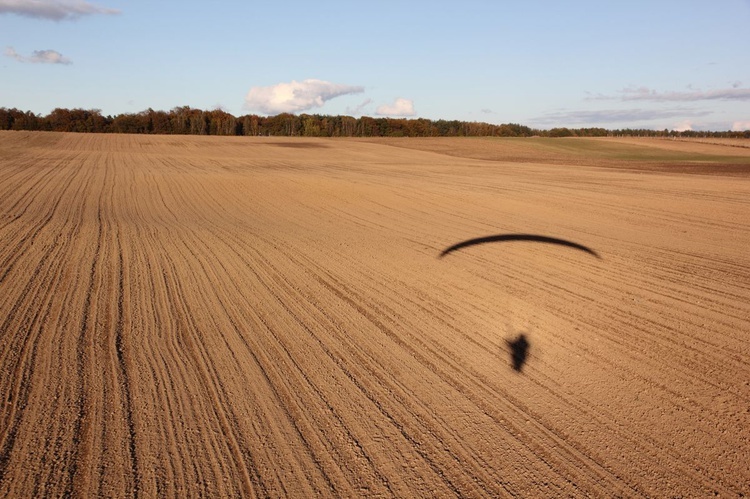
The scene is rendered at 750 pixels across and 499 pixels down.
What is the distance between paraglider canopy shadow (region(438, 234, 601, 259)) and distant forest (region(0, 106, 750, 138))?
8506 centimetres

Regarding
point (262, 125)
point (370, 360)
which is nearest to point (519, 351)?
point (370, 360)

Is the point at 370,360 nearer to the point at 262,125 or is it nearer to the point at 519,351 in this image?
the point at 519,351

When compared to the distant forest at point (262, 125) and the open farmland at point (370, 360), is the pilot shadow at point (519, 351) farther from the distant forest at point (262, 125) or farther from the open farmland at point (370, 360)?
the distant forest at point (262, 125)

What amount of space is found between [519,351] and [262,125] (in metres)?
101

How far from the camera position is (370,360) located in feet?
19.4

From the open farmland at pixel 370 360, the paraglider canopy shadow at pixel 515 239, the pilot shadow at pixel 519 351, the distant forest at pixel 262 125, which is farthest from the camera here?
the distant forest at pixel 262 125

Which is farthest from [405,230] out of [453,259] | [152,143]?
[152,143]

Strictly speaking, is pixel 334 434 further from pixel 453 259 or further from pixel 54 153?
pixel 54 153

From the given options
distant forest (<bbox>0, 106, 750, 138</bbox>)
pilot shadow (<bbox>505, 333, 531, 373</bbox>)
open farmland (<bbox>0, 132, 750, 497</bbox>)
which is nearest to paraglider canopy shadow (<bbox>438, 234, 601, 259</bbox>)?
open farmland (<bbox>0, 132, 750, 497</bbox>)

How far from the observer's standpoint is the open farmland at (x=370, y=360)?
13.3ft

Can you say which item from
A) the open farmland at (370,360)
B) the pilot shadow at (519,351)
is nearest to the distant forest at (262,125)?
the open farmland at (370,360)

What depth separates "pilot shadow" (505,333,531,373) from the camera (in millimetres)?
5891

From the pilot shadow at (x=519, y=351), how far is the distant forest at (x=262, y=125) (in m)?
89.5

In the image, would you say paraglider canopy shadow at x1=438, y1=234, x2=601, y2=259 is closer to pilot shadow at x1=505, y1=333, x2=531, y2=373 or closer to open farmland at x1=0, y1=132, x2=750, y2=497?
open farmland at x1=0, y1=132, x2=750, y2=497
